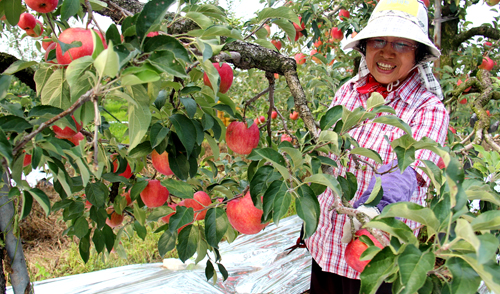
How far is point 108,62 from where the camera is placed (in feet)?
1.28

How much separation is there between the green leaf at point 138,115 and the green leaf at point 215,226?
0.24 m

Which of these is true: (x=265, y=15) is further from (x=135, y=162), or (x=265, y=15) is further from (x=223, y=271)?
(x=223, y=271)

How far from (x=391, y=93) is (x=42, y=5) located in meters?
1.04

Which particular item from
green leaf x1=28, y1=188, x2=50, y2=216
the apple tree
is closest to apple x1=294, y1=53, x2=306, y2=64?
the apple tree

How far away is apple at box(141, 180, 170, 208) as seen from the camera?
1.01 metres

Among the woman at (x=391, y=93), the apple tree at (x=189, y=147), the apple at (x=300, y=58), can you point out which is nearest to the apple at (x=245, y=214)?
the apple tree at (x=189, y=147)

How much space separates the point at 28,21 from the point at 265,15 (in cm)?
78

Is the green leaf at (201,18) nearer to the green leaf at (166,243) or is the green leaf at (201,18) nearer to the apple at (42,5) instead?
the apple at (42,5)

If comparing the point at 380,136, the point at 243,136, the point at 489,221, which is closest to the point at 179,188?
the point at 243,136

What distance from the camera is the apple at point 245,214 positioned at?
792 mm

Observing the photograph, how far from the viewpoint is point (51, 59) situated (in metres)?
0.58

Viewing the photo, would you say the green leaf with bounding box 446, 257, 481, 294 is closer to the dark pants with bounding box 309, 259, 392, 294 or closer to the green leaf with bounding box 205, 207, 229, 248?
the green leaf with bounding box 205, 207, 229, 248

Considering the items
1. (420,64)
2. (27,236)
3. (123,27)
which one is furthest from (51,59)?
(27,236)

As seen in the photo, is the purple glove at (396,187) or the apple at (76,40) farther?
the purple glove at (396,187)
